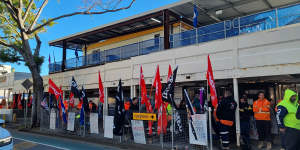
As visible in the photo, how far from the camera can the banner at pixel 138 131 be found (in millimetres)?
8633

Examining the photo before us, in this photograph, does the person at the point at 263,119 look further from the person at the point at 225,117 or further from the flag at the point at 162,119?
the flag at the point at 162,119

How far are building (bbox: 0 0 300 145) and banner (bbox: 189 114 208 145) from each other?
7.65 feet

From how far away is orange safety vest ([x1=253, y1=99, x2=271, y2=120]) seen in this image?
7.79 m

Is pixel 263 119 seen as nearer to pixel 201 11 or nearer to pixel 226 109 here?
pixel 226 109

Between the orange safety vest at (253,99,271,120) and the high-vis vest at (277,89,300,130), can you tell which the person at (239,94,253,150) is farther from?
the high-vis vest at (277,89,300,130)

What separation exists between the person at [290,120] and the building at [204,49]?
2.56 metres

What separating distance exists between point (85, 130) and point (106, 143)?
2553 millimetres

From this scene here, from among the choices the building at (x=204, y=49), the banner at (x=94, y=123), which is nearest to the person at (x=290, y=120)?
the building at (x=204, y=49)

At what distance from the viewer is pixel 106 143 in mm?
9422

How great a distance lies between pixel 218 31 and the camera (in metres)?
10.4

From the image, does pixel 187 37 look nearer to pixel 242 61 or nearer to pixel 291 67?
pixel 242 61

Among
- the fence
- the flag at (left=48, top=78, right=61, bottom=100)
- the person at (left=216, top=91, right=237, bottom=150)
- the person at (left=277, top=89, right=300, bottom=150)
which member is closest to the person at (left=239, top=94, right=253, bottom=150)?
the person at (left=216, top=91, right=237, bottom=150)

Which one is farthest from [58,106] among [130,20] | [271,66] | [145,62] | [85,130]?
[271,66]

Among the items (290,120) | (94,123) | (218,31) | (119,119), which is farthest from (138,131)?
(218,31)
